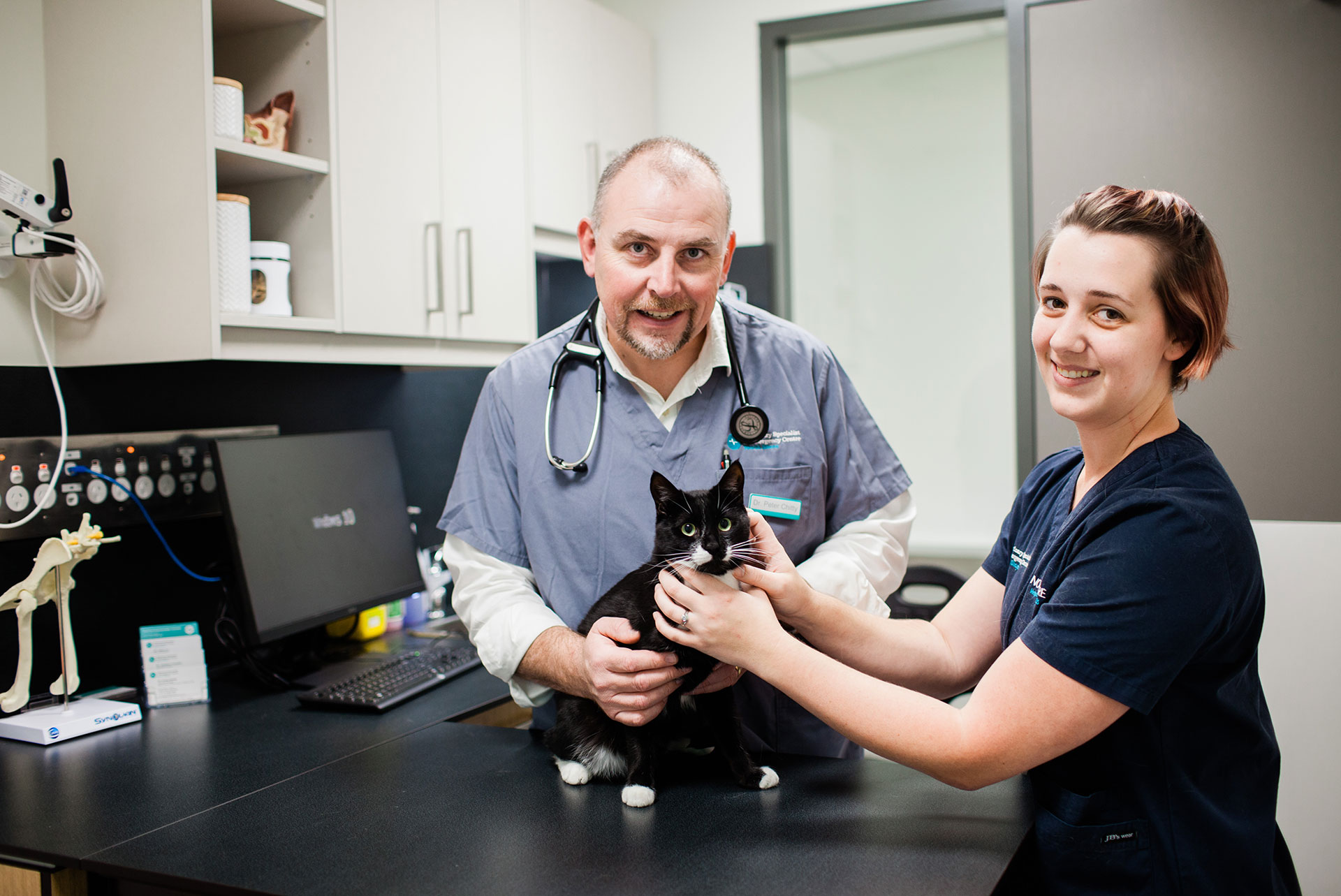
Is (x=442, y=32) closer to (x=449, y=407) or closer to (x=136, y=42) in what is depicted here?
(x=136, y=42)

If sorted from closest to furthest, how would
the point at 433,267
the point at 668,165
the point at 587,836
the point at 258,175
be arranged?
the point at 587,836, the point at 668,165, the point at 258,175, the point at 433,267

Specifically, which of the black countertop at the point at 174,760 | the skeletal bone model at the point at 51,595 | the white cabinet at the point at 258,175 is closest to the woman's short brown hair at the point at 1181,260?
the black countertop at the point at 174,760

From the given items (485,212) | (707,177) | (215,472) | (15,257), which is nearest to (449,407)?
(485,212)

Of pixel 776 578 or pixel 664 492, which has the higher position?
pixel 664 492

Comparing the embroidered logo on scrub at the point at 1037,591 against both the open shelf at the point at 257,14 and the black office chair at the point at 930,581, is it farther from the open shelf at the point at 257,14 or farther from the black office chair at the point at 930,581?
the open shelf at the point at 257,14

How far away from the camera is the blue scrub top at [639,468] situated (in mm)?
1501

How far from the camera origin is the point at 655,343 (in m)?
1.45

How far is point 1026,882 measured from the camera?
3.74ft

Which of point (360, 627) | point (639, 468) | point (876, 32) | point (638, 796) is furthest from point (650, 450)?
point (876, 32)

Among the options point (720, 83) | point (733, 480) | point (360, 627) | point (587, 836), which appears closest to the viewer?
point (587, 836)

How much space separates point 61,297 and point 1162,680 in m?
1.88

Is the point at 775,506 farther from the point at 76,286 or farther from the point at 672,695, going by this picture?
the point at 76,286

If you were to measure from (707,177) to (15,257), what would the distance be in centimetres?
132

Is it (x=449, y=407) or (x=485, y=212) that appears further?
(x=449, y=407)
